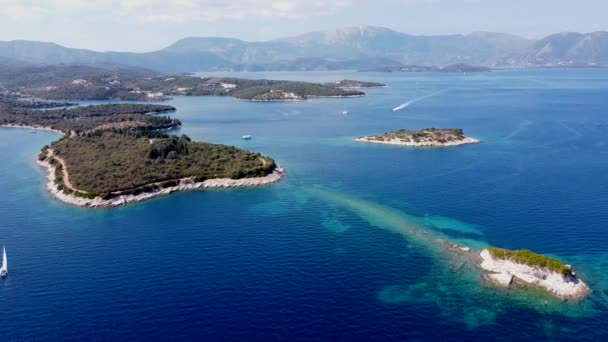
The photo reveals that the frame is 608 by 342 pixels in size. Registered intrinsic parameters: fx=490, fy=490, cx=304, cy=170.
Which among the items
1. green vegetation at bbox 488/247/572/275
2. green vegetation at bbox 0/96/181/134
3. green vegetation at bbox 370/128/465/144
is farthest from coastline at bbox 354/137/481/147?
green vegetation at bbox 0/96/181/134

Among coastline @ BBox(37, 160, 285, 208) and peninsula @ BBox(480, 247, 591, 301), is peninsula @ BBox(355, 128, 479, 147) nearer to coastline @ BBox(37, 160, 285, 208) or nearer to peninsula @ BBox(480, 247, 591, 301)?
coastline @ BBox(37, 160, 285, 208)

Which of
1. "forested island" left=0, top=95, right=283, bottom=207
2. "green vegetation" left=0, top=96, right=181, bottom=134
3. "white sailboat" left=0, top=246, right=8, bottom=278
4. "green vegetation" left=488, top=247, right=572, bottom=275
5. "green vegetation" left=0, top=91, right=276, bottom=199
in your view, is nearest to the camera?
"green vegetation" left=488, top=247, right=572, bottom=275

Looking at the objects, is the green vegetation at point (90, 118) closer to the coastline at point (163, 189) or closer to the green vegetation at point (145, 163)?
the green vegetation at point (145, 163)

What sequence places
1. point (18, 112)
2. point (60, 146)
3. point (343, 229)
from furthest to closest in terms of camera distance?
point (18, 112) < point (60, 146) < point (343, 229)

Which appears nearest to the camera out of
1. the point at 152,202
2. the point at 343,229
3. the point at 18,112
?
the point at 343,229

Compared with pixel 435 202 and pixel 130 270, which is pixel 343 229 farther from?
pixel 130 270

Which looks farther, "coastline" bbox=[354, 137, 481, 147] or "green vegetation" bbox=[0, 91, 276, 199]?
"coastline" bbox=[354, 137, 481, 147]

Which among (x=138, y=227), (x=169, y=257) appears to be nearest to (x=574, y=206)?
(x=169, y=257)
